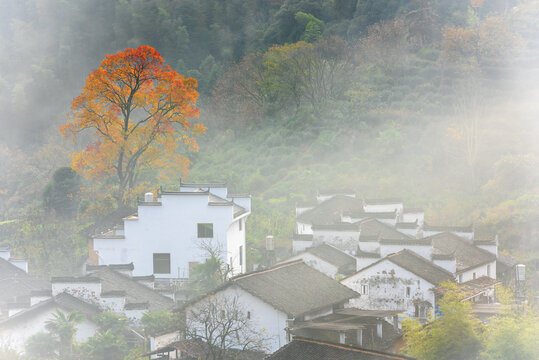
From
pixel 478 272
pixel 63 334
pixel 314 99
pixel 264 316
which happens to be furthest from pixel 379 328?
pixel 314 99

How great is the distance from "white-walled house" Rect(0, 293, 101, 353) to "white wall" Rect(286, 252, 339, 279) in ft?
12.2

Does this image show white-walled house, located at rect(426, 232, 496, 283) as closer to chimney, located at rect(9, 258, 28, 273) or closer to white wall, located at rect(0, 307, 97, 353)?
white wall, located at rect(0, 307, 97, 353)

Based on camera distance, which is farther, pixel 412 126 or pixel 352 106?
pixel 352 106

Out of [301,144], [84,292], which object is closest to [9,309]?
[84,292]

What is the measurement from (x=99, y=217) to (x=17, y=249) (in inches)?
78.3

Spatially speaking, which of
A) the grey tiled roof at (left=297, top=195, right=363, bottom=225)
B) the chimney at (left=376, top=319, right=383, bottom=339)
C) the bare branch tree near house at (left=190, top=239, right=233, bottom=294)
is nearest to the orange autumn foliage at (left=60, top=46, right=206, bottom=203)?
the grey tiled roof at (left=297, top=195, right=363, bottom=225)

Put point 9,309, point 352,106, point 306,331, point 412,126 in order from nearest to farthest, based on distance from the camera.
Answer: point 306,331 < point 9,309 < point 412,126 < point 352,106

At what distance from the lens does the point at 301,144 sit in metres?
19.9

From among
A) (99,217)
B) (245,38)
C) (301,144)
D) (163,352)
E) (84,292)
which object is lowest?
(163,352)

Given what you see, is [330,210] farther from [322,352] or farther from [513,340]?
[513,340]

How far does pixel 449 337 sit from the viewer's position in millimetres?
7285

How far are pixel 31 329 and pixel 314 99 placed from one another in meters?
14.1

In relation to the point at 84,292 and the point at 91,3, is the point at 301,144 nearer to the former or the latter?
the point at 84,292

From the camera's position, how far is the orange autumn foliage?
595 inches
